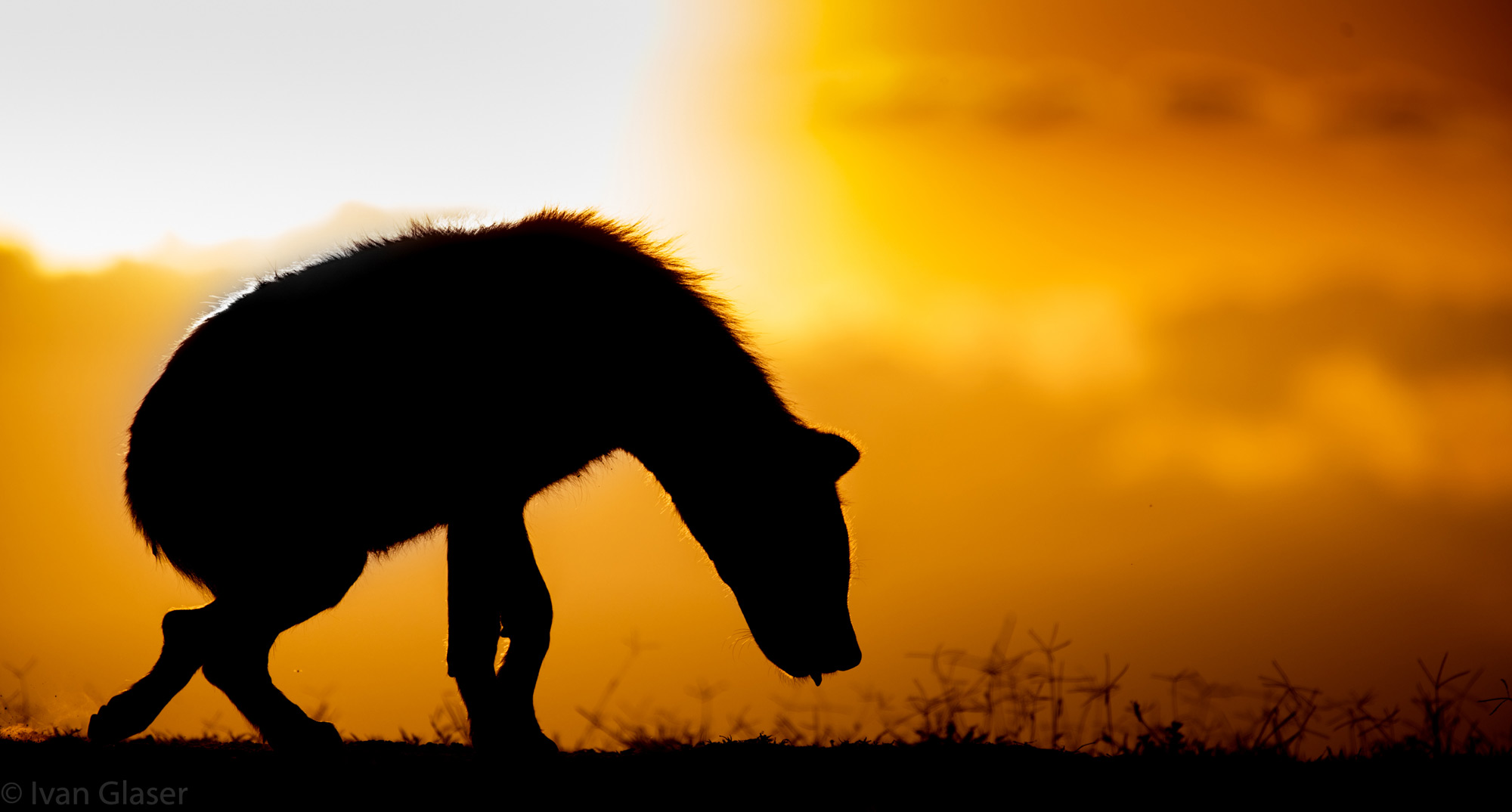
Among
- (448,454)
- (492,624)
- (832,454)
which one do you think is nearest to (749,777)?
(492,624)

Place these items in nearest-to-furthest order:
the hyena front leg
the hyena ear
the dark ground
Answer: the dark ground, the hyena front leg, the hyena ear

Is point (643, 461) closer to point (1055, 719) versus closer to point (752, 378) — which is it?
point (752, 378)

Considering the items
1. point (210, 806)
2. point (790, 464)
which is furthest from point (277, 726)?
point (790, 464)

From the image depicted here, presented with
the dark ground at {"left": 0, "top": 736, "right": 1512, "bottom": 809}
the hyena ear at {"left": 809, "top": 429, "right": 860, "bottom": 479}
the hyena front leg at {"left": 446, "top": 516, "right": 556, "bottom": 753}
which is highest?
the hyena ear at {"left": 809, "top": 429, "right": 860, "bottom": 479}

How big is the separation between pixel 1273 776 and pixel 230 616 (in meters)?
4.34

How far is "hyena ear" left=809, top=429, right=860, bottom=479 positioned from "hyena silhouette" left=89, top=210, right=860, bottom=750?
1 cm

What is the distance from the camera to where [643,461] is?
19.8 feet

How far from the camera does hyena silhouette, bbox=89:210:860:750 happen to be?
18.3 ft

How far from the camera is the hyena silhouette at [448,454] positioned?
557 centimetres

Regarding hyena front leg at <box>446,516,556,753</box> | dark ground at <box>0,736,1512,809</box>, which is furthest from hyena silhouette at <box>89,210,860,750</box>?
dark ground at <box>0,736,1512,809</box>

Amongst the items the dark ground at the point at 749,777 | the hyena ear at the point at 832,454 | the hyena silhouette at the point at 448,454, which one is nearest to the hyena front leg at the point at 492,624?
the hyena silhouette at the point at 448,454

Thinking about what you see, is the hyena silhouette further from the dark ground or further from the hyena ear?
the dark ground

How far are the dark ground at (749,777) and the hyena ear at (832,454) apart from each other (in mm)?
1220

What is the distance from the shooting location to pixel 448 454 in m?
5.55
